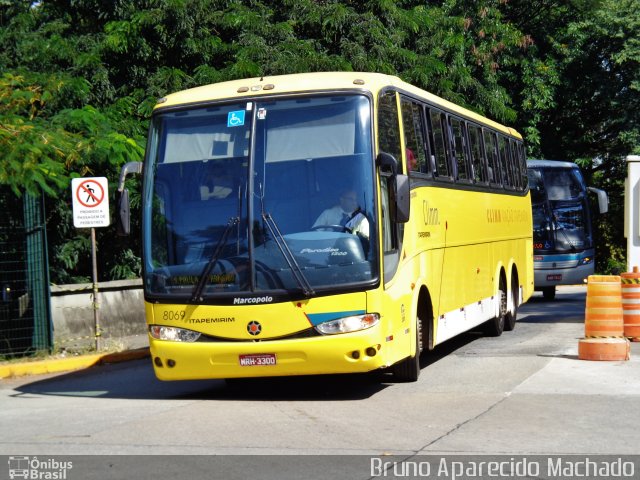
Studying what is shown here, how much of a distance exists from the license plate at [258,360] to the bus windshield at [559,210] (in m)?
20.3

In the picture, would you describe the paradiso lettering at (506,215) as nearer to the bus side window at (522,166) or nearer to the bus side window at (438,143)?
the bus side window at (522,166)

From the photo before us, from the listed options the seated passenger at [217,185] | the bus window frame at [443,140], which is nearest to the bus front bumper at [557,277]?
the bus window frame at [443,140]

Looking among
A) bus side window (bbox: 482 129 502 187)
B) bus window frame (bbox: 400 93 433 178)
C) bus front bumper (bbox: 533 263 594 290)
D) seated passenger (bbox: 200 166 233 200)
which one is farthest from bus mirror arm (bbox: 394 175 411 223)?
bus front bumper (bbox: 533 263 594 290)

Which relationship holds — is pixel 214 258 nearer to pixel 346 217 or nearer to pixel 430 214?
pixel 346 217

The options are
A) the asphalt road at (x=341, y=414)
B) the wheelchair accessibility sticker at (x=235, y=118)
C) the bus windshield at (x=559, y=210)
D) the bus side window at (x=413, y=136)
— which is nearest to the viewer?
the asphalt road at (x=341, y=414)

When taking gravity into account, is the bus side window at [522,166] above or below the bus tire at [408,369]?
above

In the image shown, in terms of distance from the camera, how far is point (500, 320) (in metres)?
19.0

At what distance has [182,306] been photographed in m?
11.5

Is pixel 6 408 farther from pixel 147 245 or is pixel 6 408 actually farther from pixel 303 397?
pixel 303 397

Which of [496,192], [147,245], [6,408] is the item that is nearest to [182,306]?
[147,245]

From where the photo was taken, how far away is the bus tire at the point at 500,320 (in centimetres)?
1866

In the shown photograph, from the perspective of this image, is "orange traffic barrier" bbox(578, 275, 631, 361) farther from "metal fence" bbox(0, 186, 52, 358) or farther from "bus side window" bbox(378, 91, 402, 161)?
"metal fence" bbox(0, 186, 52, 358)

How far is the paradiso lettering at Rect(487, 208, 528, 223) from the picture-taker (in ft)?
59.9

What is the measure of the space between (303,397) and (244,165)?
2.67m
